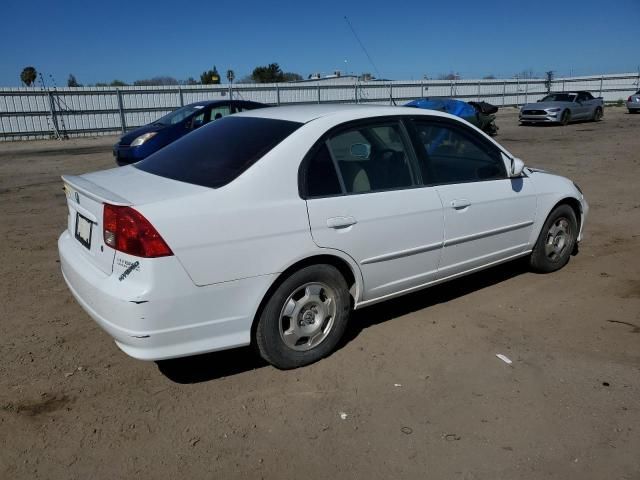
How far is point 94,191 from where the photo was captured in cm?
325

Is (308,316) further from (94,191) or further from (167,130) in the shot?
(167,130)

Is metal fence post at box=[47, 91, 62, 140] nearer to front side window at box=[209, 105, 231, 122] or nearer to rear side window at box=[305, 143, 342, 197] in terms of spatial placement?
front side window at box=[209, 105, 231, 122]

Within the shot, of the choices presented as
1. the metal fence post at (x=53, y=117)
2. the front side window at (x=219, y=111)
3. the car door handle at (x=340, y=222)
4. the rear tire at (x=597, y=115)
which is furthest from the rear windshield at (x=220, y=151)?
the rear tire at (x=597, y=115)

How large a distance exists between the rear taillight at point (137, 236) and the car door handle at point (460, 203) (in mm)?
2177

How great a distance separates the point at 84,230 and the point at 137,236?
708 millimetres

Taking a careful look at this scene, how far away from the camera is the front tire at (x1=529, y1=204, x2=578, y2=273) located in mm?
5051

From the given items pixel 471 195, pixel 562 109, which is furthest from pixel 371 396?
pixel 562 109

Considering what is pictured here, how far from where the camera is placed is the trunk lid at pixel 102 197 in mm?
3045

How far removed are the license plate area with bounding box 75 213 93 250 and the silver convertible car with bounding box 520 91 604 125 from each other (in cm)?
2422

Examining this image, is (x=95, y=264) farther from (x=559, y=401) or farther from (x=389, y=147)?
(x=559, y=401)

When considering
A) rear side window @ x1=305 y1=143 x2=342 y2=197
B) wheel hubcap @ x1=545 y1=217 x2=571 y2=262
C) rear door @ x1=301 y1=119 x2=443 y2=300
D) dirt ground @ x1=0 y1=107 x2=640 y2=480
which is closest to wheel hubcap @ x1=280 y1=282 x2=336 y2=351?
dirt ground @ x1=0 y1=107 x2=640 y2=480

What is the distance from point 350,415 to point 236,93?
80.6 feet

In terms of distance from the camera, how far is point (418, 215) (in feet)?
12.6

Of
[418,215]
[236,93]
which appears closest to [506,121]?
[236,93]
